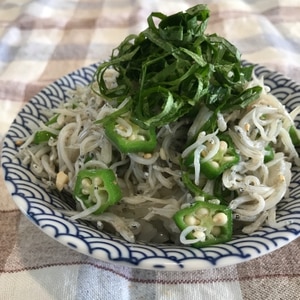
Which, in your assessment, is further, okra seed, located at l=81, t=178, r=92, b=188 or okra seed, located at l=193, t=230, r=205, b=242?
okra seed, located at l=81, t=178, r=92, b=188

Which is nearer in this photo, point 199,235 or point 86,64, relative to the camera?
point 199,235

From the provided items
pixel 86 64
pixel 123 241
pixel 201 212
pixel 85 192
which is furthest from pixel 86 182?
pixel 86 64

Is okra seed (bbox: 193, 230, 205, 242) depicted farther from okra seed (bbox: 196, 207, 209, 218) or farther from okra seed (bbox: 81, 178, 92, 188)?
okra seed (bbox: 81, 178, 92, 188)

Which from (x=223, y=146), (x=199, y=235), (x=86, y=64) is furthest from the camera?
(x=86, y=64)

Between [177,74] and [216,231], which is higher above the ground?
[177,74]

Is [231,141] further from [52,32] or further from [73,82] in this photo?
[52,32]

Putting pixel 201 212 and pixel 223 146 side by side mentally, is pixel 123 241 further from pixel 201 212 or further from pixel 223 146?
pixel 223 146

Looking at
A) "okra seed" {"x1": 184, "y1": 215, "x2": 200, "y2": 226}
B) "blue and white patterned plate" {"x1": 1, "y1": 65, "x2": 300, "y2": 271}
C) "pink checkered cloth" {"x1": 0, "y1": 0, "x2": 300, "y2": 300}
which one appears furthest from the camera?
"pink checkered cloth" {"x1": 0, "y1": 0, "x2": 300, "y2": 300}

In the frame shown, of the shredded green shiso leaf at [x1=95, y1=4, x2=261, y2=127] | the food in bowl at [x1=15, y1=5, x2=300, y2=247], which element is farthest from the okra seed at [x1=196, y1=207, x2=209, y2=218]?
the shredded green shiso leaf at [x1=95, y1=4, x2=261, y2=127]
